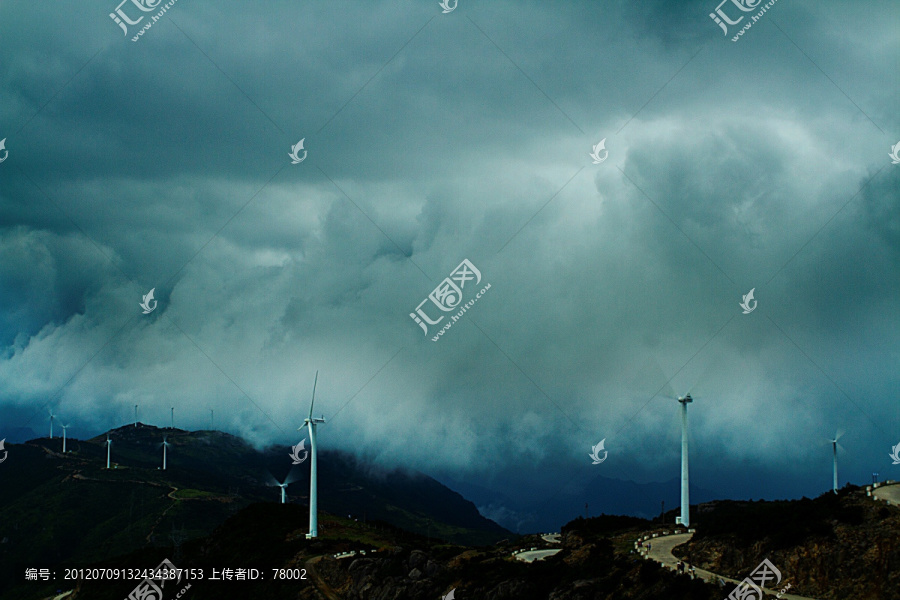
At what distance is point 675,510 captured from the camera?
165m

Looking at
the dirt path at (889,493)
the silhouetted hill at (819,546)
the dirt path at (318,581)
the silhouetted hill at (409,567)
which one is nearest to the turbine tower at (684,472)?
the silhouetted hill at (409,567)

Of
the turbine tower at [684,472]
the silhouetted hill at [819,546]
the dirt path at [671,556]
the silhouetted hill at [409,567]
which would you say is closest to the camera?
the silhouetted hill at [819,546]

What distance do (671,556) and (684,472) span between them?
37.6 metres

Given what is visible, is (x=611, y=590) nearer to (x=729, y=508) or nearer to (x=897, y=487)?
(x=897, y=487)

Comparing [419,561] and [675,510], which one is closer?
[419,561]

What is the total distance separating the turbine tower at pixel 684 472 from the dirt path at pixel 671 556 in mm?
11464

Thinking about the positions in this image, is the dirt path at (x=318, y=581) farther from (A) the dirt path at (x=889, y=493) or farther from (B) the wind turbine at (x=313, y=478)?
(A) the dirt path at (x=889, y=493)

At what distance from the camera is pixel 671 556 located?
327 feet

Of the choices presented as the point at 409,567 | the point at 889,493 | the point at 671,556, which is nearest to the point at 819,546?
the point at 671,556

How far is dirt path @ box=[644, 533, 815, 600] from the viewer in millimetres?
80188

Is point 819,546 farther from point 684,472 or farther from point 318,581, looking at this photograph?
point 318,581

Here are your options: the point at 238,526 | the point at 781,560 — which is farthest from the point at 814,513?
the point at 238,526

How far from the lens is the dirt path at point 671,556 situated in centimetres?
8019

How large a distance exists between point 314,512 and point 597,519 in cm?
5626
